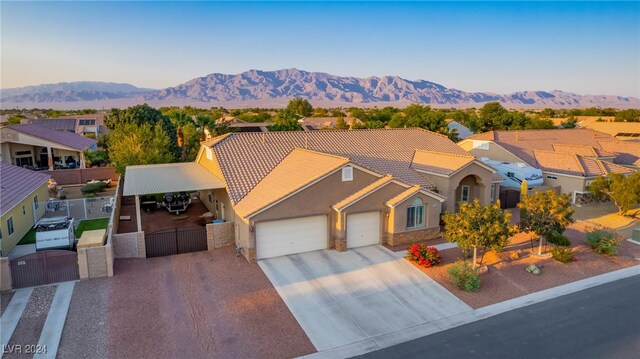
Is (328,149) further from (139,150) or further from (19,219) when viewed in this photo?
(19,219)

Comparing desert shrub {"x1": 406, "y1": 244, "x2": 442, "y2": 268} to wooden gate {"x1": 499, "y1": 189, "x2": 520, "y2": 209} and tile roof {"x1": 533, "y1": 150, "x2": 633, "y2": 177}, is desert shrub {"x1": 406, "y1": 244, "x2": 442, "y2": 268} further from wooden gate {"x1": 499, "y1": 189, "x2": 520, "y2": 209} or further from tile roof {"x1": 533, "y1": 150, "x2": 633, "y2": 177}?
tile roof {"x1": 533, "y1": 150, "x2": 633, "y2": 177}

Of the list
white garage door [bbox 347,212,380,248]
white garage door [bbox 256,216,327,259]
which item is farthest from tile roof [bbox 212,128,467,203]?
white garage door [bbox 347,212,380,248]

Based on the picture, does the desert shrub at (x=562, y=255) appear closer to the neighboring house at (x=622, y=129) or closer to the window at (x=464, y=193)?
the window at (x=464, y=193)

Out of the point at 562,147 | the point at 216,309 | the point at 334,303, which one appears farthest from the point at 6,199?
the point at 562,147

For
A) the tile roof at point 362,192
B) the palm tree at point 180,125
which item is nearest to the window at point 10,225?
the tile roof at point 362,192

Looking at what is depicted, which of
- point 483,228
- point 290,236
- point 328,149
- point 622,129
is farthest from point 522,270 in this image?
point 622,129

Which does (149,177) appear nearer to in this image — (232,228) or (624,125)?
(232,228)
